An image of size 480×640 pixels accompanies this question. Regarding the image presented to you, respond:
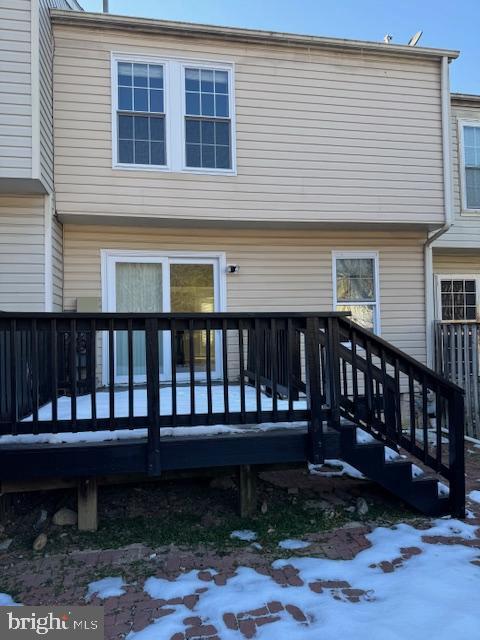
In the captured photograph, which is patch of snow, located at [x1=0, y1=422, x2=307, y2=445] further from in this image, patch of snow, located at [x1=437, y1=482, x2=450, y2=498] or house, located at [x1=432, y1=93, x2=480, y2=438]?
house, located at [x1=432, y1=93, x2=480, y2=438]

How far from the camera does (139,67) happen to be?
5613 millimetres

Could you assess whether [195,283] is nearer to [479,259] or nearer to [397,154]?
[397,154]

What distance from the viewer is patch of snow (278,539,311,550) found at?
3.23 meters

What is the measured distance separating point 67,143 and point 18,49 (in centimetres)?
105

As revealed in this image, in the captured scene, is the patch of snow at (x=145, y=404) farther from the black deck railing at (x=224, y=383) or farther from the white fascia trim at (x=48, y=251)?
the white fascia trim at (x=48, y=251)

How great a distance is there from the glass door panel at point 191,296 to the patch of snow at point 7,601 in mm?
3684

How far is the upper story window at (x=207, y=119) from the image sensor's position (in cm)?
579

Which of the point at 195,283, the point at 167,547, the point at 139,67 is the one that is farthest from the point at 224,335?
the point at 139,67

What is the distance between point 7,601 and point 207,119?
5.45m

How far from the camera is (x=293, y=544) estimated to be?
3281 mm

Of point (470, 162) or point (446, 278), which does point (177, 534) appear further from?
point (470, 162)

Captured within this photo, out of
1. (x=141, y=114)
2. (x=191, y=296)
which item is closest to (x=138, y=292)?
(x=191, y=296)

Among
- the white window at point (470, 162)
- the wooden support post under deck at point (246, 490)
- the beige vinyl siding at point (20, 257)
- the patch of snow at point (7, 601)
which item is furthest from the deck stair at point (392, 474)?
the white window at point (470, 162)

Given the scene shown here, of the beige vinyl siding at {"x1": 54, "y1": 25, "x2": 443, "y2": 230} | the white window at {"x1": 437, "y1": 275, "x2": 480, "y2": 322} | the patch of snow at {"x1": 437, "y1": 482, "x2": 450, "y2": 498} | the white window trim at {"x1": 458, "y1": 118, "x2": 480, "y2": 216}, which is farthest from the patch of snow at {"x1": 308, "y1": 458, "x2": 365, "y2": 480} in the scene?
the white window trim at {"x1": 458, "y1": 118, "x2": 480, "y2": 216}
